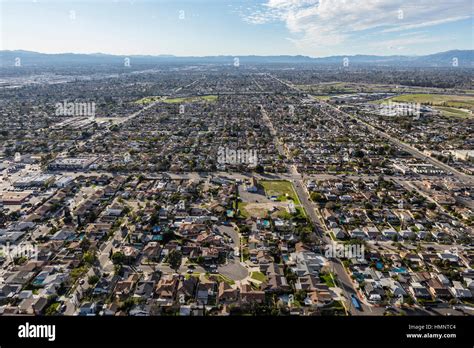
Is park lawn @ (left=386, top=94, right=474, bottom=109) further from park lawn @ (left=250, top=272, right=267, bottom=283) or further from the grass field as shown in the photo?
park lawn @ (left=250, top=272, right=267, bottom=283)

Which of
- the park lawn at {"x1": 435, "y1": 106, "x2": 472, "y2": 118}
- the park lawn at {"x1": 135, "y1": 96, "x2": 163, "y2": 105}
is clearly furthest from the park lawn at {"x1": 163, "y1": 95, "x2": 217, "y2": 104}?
the park lawn at {"x1": 435, "y1": 106, "x2": 472, "y2": 118}

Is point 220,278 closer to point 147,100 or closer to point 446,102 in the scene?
point 147,100

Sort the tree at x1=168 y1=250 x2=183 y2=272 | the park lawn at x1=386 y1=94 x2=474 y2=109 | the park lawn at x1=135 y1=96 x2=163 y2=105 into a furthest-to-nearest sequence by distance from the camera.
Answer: the park lawn at x1=135 y1=96 x2=163 y2=105
the park lawn at x1=386 y1=94 x2=474 y2=109
the tree at x1=168 y1=250 x2=183 y2=272

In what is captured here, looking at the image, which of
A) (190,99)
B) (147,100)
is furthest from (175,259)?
(147,100)

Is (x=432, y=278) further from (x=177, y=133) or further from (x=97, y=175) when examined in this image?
(x=177, y=133)
